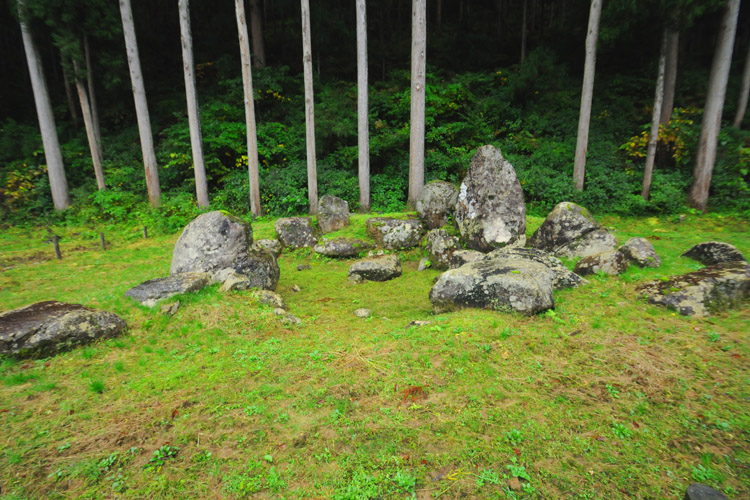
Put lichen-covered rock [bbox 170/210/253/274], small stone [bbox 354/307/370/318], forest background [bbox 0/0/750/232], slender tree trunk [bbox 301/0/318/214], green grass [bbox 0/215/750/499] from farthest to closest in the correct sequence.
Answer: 1. slender tree trunk [bbox 301/0/318/214]
2. forest background [bbox 0/0/750/232]
3. lichen-covered rock [bbox 170/210/253/274]
4. small stone [bbox 354/307/370/318]
5. green grass [bbox 0/215/750/499]

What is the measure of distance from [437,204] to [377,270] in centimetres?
340

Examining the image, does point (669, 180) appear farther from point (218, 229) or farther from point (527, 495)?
point (218, 229)

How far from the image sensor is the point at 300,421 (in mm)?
3354

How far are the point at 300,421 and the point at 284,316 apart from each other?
9.17ft

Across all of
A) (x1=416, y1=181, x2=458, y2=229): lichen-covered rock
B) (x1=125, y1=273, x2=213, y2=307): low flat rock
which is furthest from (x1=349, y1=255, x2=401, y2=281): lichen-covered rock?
(x1=125, y1=273, x2=213, y2=307): low flat rock

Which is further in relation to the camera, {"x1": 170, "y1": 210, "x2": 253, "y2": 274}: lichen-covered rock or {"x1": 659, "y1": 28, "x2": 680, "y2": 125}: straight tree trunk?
{"x1": 659, "y1": 28, "x2": 680, "y2": 125}: straight tree trunk

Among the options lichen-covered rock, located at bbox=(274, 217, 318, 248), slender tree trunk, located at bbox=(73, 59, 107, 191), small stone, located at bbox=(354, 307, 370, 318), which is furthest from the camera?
slender tree trunk, located at bbox=(73, 59, 107, 191)

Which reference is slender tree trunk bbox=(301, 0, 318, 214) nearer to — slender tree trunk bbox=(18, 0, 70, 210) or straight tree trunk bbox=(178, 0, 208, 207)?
straight tree trunk bbox=(178, 0, 208, 207)

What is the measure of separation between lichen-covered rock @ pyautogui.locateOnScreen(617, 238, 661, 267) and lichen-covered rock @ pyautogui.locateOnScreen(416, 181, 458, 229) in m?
4.75

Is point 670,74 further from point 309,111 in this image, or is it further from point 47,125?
point 47,125

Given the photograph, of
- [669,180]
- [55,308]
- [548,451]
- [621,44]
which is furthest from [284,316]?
[621,44]

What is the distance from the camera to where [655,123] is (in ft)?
40.1

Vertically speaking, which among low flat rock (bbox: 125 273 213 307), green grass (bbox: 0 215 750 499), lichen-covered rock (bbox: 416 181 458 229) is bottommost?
green grass (bbox: 0 215 750 499)

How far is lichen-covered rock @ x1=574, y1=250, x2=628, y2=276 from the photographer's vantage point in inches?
272
